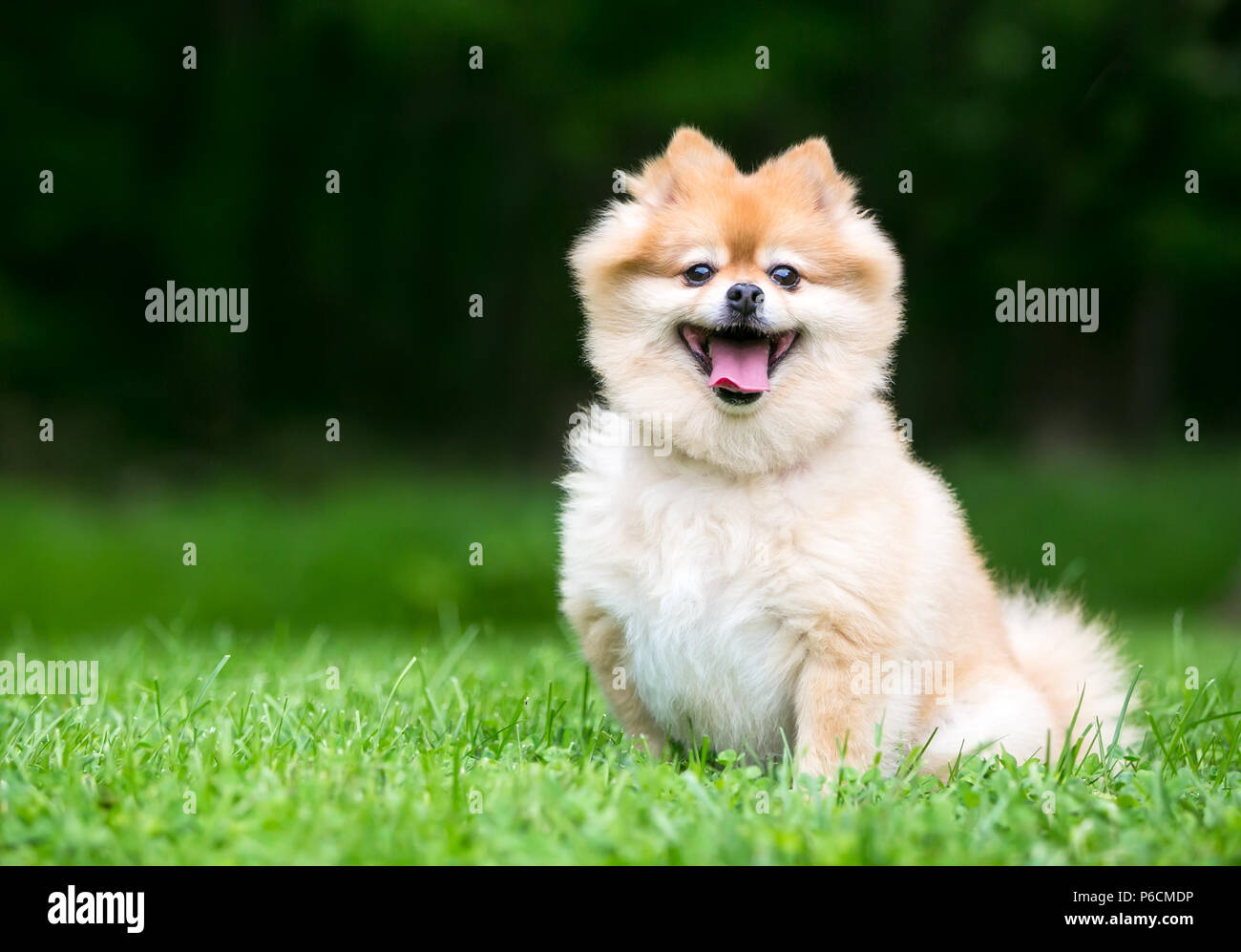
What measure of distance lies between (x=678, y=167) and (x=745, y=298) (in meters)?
0.55

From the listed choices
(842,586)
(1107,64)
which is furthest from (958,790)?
(1107,64)

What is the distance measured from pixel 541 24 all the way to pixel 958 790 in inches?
371

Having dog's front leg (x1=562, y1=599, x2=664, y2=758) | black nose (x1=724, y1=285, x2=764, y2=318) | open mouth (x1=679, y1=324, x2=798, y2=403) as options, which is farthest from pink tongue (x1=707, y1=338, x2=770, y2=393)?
dog's front leg (x1=562, y1=599, x2=664, y2=758)

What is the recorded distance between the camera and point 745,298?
11.3 ft

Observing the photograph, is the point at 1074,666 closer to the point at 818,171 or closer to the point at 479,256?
the point at 818,171

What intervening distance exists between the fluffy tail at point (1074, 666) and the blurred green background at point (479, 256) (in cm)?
550

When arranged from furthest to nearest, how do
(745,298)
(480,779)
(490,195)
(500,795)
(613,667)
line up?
(490,195)
(613,667)
(745,298)
(480,779)
(500,795)

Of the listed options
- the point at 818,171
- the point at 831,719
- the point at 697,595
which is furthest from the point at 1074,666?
the point at 818,171

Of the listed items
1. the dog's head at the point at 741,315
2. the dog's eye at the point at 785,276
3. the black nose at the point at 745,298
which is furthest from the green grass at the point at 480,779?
the dog's eye at the point at 785,276

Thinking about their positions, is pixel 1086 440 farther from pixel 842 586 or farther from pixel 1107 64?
pixel 842 586

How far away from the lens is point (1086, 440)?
41.7 ft

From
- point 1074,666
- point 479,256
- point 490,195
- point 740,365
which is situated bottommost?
point 1074,666

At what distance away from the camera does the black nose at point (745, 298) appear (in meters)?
3.43
